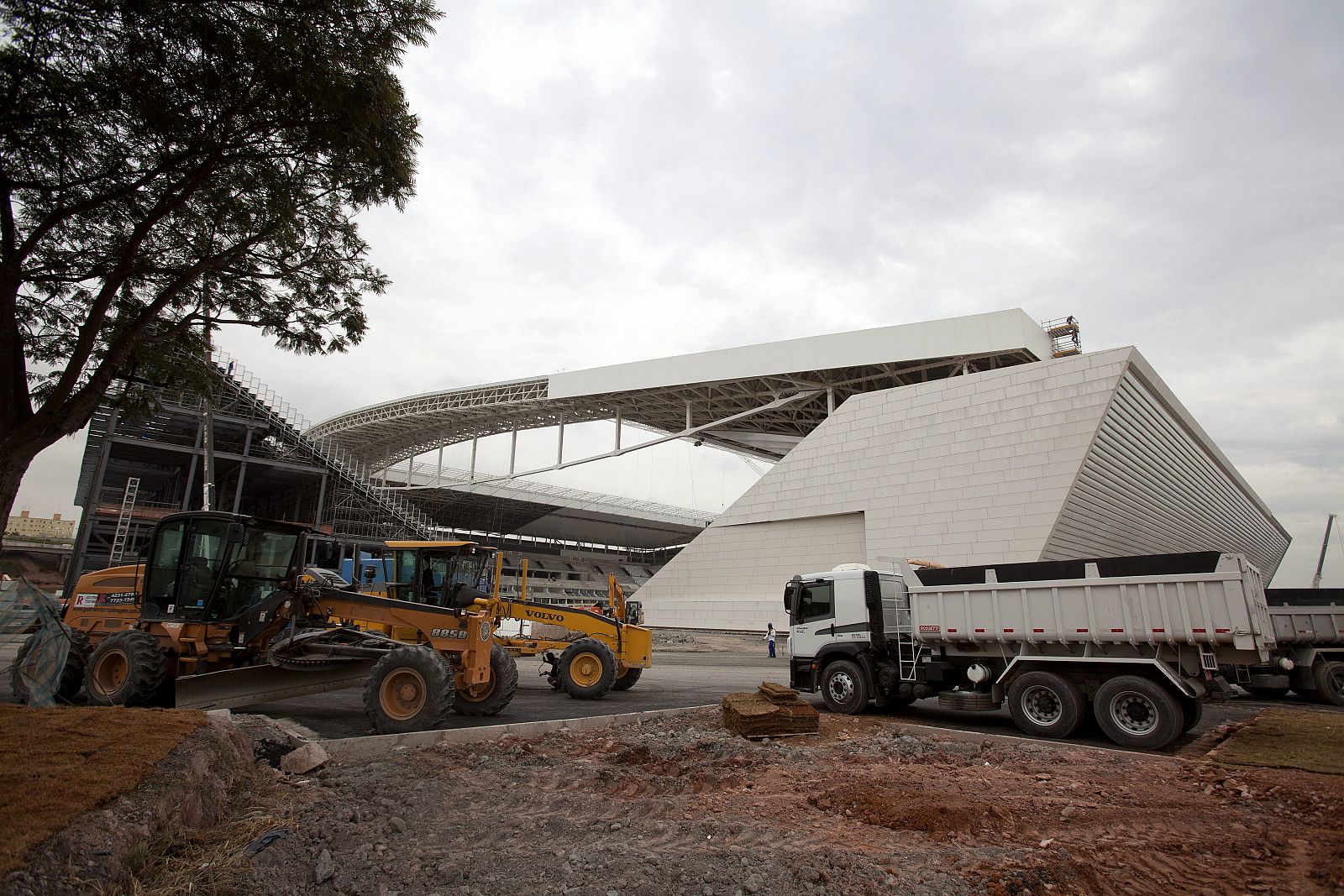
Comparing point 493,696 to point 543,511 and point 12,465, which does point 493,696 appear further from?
point 543,511

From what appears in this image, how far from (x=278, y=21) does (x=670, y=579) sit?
2731cm

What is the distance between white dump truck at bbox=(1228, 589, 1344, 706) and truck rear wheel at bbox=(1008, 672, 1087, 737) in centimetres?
679

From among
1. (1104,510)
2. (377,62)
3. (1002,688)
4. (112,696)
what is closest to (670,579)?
(1104,510)

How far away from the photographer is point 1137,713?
8531 millimetres

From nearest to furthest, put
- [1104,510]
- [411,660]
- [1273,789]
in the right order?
1. [1273,789]
2. [411,660]
3. [1104,510]

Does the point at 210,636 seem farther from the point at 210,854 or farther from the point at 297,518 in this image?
the point at 297,518

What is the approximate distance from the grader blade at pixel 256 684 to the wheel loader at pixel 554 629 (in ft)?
7.50

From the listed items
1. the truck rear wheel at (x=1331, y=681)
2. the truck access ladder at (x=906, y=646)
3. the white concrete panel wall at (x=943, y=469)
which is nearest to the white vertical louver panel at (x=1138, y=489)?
the white concrete panel wall at (x=943, y=469)

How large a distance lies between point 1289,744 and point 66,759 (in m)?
11.4

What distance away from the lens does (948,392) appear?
79.1 feet

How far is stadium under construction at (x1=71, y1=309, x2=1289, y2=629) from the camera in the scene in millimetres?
21500

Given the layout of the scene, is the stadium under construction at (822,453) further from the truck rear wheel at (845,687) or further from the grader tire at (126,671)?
the truck rear wheel at (845,687)

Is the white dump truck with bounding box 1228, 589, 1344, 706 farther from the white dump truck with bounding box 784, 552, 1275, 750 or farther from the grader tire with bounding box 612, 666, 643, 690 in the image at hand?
the grader tire with bounding box 612, 666, 643, 690

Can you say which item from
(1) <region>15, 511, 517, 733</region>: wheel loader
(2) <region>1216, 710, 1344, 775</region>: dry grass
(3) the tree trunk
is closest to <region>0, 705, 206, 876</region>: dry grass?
(3) the tree trunk
